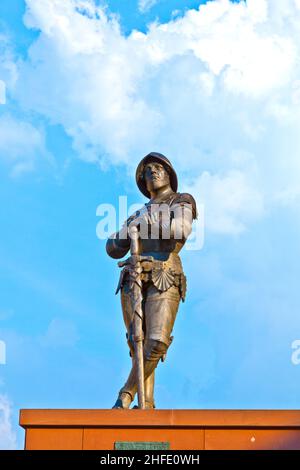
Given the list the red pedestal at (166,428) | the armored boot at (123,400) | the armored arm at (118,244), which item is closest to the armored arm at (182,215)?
the armored arm at (118,244)

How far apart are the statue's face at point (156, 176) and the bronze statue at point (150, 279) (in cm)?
6

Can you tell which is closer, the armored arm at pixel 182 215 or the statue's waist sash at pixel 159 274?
the statue's waist sash at pixel 159 274

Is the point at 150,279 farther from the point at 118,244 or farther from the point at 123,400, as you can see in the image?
the point at 123,400

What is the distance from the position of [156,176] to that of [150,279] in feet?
5.48

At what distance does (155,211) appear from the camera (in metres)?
12.7

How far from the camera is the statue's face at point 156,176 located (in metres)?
13.1

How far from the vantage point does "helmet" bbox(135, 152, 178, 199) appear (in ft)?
43.2

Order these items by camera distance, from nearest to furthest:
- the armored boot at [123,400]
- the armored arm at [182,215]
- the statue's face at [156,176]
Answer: the armored boot at [123,400]
the armored arm at [182,215]
the statue's face at [156,176]

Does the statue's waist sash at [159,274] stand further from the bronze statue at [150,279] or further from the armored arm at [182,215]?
the armored arm at [182,215]

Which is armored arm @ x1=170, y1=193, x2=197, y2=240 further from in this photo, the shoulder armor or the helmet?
the helmet

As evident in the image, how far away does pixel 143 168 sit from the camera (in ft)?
43.7

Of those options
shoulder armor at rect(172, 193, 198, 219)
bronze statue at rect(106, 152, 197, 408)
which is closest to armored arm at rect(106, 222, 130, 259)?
bronze statue at rect(106, 152, 197, 408)
